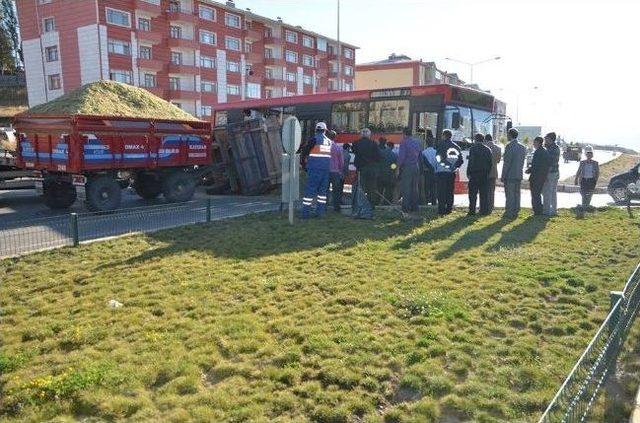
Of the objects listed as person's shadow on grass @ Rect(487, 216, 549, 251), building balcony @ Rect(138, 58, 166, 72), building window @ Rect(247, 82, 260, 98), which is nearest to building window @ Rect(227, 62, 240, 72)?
building window @ Rect(247, 82, 260, 98)

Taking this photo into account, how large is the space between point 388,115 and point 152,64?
3553cm

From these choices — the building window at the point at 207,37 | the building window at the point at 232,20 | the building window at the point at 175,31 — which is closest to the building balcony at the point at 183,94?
the building window at the point at 175,31

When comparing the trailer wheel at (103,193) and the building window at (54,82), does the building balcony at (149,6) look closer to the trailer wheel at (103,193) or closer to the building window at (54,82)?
the building window at (54,82)

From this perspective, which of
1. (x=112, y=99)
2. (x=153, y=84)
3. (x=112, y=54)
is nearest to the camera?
(x=112, y=99)

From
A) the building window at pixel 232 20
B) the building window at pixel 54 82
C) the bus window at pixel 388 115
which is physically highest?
the building window at pixel 232 20

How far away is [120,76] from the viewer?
43031 mm

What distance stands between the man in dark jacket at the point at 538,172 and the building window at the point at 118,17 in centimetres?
4005

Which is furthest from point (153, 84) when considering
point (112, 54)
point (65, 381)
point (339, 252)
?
point (65, 381)

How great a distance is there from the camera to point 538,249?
8.18 metres

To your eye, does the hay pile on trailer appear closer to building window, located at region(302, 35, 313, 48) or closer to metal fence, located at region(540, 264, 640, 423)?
metal fence, located at region(540, 264, 640, 423)

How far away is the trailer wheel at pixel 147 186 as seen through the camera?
14.6 m

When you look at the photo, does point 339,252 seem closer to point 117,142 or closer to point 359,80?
point 117,142

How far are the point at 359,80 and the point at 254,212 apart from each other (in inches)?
2475

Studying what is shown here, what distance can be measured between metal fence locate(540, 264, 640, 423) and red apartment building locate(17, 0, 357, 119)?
4076cm
